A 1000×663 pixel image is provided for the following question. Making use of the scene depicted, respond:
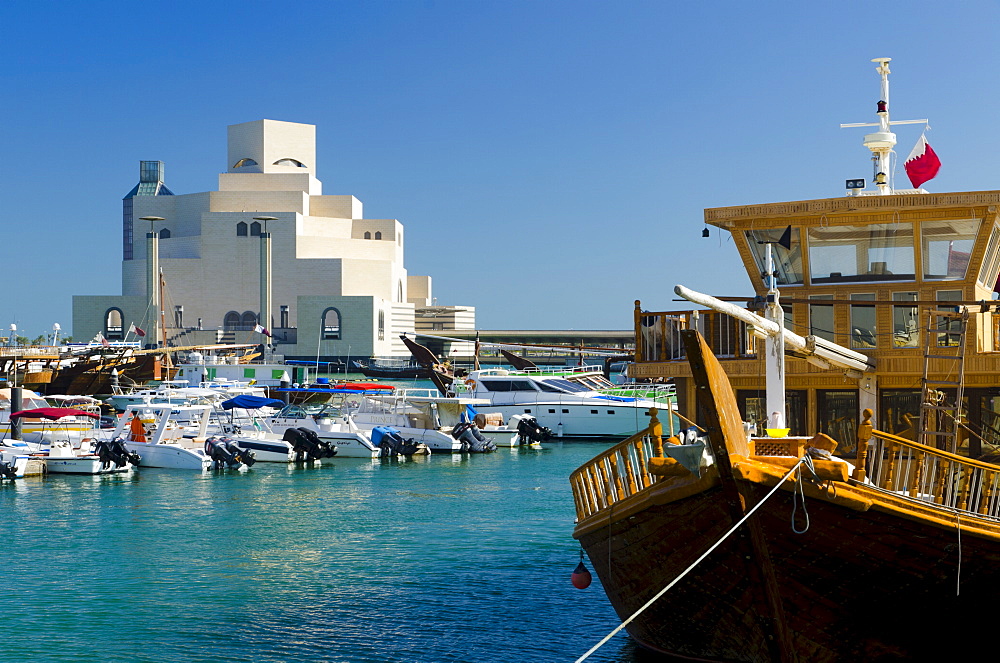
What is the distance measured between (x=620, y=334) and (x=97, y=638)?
118 metres

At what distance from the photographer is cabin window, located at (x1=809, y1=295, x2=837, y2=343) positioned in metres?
13.4

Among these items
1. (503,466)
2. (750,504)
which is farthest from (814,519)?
(503,466)

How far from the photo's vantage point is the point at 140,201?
11362cm

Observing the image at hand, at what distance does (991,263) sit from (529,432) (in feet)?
95.0

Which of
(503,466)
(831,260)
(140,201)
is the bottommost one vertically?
(503,466)

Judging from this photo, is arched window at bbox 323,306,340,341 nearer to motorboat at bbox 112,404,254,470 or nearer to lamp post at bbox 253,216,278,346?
lamp post at bbox 253,216,278,346

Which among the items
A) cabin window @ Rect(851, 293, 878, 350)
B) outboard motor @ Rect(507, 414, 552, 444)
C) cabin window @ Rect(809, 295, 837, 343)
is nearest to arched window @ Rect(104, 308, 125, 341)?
outboard motor @ Rect(507, 414, 552, 444)

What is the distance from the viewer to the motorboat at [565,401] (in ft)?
143

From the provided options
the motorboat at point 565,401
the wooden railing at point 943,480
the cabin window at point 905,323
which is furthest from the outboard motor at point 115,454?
the wooden railing at point 943,480

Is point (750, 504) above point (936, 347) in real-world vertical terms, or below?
below

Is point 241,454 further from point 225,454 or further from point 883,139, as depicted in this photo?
point 883,139

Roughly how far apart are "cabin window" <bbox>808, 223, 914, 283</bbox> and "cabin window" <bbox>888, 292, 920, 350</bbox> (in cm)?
24

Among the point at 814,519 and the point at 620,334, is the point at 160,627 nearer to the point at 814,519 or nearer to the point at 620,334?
the point at 814,519

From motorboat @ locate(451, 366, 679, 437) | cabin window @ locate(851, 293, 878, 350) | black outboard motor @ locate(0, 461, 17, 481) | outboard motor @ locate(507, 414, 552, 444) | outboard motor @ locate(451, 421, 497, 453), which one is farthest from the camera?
motorboat @ locate(451, 366, 679, 437)
